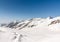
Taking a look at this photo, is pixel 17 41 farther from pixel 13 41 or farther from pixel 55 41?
pixel 55 41

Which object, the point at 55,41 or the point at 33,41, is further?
the point at 33,41

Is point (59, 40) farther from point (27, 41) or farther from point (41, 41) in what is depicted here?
point (27, 41)

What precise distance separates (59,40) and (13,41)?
2.24 meters

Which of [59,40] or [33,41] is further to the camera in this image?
[33,41]

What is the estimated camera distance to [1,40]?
227 inches

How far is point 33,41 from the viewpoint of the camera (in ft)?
20.1

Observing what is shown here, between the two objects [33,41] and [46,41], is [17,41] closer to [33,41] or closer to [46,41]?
[33,41]

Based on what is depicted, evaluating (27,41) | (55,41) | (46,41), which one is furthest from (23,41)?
(55,41)

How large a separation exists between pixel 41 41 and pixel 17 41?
123cm

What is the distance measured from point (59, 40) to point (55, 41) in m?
0.20

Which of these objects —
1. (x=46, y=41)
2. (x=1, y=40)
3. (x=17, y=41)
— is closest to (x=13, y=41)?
(x=17, y=41)

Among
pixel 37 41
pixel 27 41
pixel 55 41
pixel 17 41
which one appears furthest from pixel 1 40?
pixel 55 41

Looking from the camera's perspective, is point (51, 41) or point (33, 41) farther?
point (33, 41)

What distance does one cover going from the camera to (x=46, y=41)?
582cm
